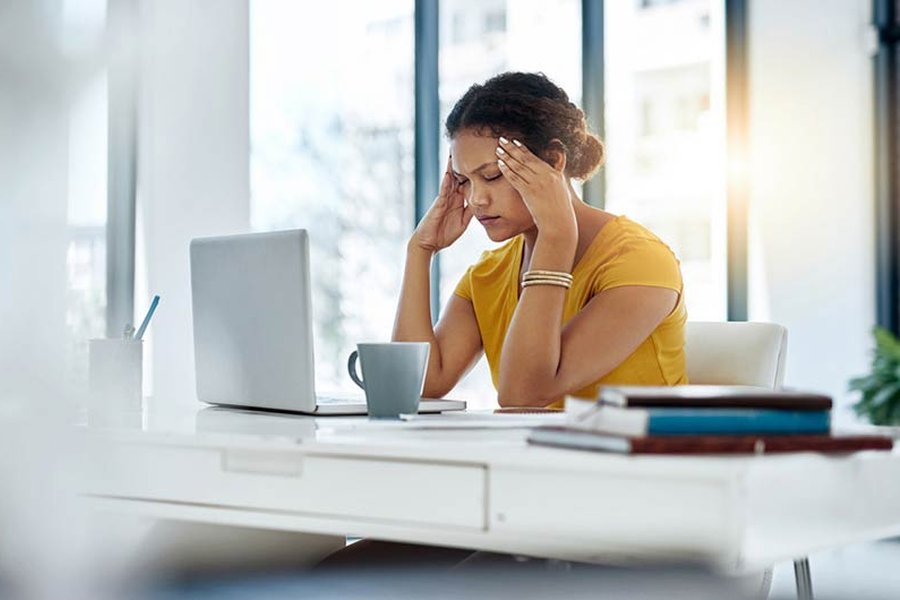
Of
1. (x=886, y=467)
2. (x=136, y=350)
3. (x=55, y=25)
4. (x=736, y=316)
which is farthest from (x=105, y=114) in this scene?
(x=886, y=467)

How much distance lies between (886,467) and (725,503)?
254mm

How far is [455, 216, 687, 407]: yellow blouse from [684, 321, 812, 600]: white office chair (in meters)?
0.04

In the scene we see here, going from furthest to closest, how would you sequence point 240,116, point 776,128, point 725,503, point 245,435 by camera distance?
point 776,128
point 240,116
point 245,435
point 725,503

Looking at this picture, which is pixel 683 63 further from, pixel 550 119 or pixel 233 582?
pixel 233 582

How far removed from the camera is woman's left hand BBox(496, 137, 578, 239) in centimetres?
187

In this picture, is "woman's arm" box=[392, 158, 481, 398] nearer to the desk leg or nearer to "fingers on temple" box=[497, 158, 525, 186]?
"fingers on temple" box=[497, 158, 525, 186]

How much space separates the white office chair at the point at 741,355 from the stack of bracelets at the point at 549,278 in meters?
0.24

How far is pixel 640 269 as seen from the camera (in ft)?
6.24

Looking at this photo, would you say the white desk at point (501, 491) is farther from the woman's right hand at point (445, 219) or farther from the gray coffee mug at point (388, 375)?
the woman's right hand at point (445, 219)

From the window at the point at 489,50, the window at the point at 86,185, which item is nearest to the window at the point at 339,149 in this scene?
the window at the point at 489,50

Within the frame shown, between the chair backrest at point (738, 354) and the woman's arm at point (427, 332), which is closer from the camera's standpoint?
the chair backrest at point (738, 354)

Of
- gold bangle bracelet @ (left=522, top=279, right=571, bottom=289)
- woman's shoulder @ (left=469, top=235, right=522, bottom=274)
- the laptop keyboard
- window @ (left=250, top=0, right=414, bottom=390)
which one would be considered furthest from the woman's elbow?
window @ (left=250, top=0, right=414, bottom=390)

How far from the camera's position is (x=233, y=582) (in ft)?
4.17

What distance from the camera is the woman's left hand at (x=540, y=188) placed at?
187 centimetres
